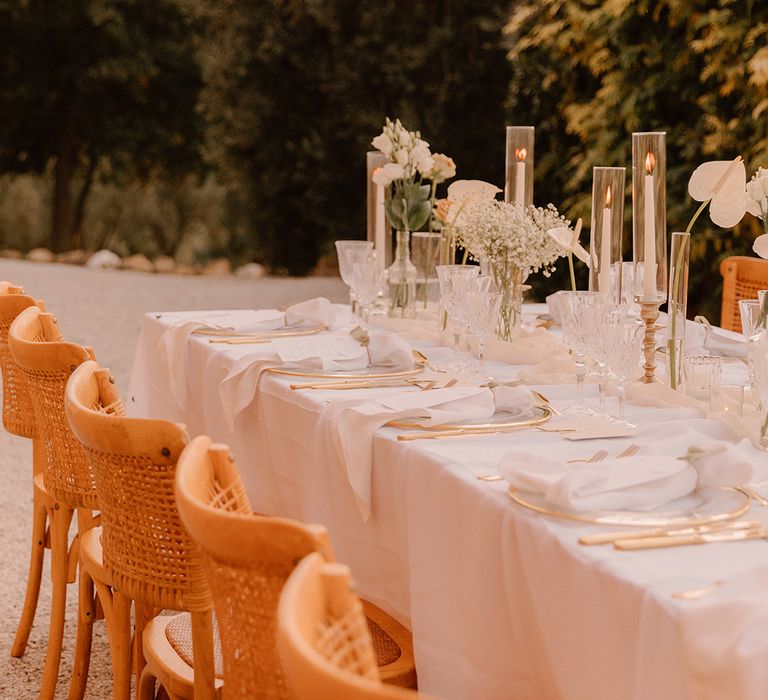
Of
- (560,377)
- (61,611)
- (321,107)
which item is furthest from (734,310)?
(321,107)

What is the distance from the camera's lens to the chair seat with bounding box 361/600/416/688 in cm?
185

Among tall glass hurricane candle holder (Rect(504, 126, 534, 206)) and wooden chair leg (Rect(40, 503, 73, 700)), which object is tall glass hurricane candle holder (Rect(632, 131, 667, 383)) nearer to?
tall glass hurricane candle holder (Rect(504, 126, 534, 206))

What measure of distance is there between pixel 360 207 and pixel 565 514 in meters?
9.70

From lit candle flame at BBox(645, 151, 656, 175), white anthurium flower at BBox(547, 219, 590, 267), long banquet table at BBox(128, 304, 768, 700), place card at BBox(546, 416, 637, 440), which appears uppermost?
lit candle flame at BBox(645, 151, 656, 175)

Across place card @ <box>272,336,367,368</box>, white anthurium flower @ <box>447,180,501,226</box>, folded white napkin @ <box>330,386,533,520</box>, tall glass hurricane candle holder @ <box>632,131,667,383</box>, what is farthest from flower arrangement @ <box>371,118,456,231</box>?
folded white napkin @ <box>330,386,533,520</box>

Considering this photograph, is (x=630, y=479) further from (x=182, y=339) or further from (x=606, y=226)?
(x=182, y=339)

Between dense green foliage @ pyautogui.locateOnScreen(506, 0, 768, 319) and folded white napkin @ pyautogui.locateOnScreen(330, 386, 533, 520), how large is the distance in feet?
14.3

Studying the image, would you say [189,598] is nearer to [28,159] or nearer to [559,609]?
[559,609]

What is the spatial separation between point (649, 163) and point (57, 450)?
1318 millimetres

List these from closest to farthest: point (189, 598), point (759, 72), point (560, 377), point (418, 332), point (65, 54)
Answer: point (189, 598)
point (560, 377)
point (418, 332)
point (759, 72)
point (65, 54)

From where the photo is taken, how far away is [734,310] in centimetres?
372

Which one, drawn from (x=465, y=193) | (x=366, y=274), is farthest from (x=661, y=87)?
(x=366, y=274)

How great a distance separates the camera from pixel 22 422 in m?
2.97

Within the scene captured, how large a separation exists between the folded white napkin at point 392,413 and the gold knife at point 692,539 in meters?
0.66
